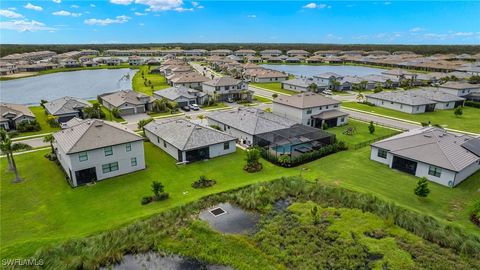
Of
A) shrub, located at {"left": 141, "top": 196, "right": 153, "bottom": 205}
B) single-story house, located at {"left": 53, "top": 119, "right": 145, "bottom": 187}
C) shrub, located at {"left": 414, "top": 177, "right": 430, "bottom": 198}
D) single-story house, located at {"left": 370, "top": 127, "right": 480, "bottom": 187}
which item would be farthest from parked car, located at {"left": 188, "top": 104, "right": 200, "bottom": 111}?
shrub, located at {"left": 414, "top": 177, "right": 430, "bottom": 198}

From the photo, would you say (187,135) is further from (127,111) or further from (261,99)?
(261,99)

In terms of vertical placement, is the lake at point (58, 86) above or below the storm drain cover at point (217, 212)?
above

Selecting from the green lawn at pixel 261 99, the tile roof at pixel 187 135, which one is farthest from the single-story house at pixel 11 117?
the green lawn at pixel 261 99

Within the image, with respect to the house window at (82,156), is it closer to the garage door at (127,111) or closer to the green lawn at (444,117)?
the garage door at (127,111)

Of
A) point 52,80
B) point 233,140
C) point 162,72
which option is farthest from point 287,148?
point 52,80

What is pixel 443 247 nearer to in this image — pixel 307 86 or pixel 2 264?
pixel 2 264
